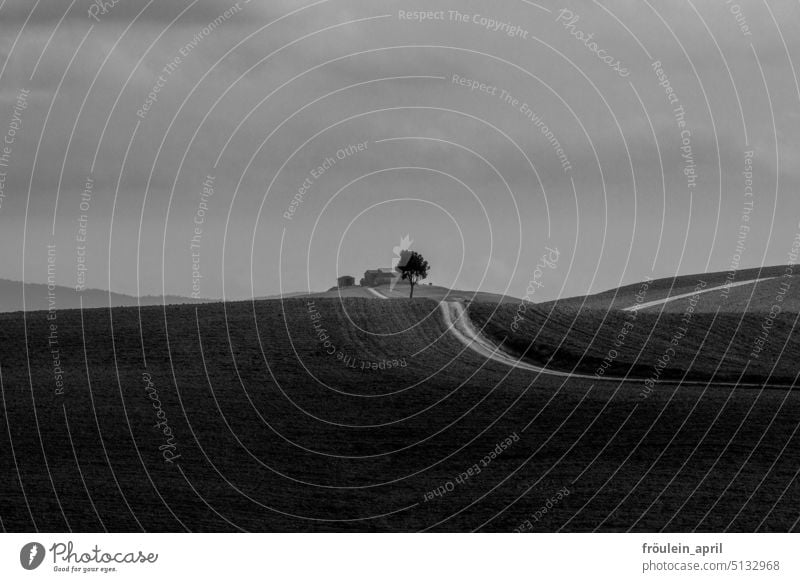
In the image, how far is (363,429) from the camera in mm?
35875

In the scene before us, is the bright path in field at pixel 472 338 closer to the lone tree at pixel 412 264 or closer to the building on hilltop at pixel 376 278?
the lone tree at pixel 412 264

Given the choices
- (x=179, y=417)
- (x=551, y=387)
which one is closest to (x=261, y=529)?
(x=179, y=417)

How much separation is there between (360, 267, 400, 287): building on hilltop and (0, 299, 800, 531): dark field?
30.1m

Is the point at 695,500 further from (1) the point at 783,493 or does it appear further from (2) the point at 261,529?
(2) the point at 261,529

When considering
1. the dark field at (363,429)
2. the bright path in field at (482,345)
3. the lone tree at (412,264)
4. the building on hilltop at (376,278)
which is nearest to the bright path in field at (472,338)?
the bright path in field at (482,345)

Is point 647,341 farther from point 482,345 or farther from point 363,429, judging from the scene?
point 363,429

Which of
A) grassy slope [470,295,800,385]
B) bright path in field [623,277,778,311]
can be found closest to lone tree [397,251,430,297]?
grassy slope [470,295,800,385]

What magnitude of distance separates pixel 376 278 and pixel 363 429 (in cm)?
5668

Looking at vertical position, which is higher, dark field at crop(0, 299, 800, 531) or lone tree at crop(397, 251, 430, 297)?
lone tree at crop(397, 251, 430, 297)

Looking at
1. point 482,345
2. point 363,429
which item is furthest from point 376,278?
point 363,429

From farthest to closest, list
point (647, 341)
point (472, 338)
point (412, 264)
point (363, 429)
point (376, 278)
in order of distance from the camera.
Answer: point (376, 278) < point (412, 264) < point (647, 341) < point (472, 338) < point (363, 429)

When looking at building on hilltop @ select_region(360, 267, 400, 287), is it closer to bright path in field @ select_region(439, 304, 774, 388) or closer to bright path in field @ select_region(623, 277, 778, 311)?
bright path in field @ select_region(623, 277, 778, 311)

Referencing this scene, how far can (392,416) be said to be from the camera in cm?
3806

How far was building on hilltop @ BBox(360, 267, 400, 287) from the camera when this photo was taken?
90081 millimetres
